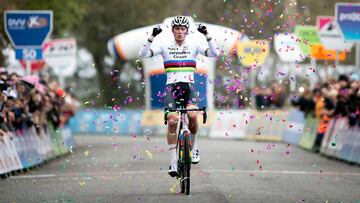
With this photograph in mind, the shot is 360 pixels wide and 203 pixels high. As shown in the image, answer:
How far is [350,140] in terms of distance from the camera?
81.1ft

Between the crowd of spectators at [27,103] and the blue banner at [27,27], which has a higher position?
the blue banner at [27,27]

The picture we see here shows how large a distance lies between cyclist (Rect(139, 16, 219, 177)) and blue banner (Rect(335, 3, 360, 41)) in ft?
26.0

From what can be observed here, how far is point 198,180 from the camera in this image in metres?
18.0

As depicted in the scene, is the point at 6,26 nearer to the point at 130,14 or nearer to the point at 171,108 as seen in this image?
the point at 171,108

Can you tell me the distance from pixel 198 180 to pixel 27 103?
6681 millimetres

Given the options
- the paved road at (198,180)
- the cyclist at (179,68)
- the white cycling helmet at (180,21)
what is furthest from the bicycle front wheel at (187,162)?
the white cycling helmet at (180,21)

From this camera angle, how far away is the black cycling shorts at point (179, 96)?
1597cm

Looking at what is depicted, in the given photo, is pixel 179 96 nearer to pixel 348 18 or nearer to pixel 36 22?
pixel 348 18

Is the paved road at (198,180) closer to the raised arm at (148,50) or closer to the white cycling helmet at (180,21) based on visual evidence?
the raised arm at (148,50)

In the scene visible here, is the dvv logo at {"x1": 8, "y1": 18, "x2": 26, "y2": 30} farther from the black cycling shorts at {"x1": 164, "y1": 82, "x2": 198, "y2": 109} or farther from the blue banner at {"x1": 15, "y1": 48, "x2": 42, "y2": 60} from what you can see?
the black cycling shorts at {"x1": 164, "y1": 82, "x2": 198, "y2": 109}

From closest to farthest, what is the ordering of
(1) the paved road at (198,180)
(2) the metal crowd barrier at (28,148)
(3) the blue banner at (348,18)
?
(1) the paved road at (198,180) < (2) the metal crowd barrier at (28,148) < (3) the blue banner at (348,18)

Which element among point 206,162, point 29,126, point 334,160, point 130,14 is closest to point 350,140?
point 334,160

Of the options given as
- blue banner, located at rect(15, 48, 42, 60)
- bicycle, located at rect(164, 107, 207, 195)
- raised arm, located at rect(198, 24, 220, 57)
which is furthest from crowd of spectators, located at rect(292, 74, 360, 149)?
blue banner, located at rect(15, 48, 42, 60)

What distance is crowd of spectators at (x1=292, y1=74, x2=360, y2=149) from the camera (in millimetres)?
24034
